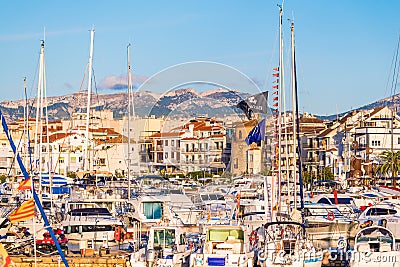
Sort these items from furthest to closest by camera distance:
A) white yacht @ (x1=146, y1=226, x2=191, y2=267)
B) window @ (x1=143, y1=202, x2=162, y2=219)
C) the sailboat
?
window @ (x1=143, y1=202, x2=162, y2=219)
white yacht @ (x1=146, y1=226, x2=191, y2=267)
the sailboat

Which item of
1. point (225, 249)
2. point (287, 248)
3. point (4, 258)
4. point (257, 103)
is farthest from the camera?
point (257, 103)

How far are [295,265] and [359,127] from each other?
5000 centimetres

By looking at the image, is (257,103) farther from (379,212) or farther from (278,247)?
(278,247)

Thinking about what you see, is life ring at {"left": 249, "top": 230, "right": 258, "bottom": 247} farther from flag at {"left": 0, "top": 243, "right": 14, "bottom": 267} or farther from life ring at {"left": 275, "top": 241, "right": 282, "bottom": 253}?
flag at {"left": 0, "top": 243, "right": 14, "bottom": 267}

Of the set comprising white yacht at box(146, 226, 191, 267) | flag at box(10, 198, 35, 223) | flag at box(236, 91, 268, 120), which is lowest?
white yacht at box(146, 226, 191, 267)

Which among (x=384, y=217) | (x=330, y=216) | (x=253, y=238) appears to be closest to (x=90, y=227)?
(x=253, y=238)

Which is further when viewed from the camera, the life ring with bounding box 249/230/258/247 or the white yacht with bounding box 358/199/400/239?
the white yacht with bounding box 358/199/400/239

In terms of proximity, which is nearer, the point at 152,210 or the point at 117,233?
the point at 117,233

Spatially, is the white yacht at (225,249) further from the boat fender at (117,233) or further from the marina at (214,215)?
the boat fender at (117,233)

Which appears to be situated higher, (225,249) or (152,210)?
(152,210)

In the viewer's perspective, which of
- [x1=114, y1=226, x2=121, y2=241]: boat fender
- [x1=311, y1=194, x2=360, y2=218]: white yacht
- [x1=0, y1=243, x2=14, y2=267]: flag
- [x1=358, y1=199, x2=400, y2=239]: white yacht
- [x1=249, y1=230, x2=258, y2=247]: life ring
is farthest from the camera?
[x1=311, y1=194, x2=360, y2=218]: white yacht

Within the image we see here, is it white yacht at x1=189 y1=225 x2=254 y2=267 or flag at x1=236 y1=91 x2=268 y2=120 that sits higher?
flag at x1=236 y1=91 x2=268 y2=120

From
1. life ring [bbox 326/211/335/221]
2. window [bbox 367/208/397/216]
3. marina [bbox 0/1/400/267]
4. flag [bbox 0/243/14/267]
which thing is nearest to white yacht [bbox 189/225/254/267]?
marina [bbox 0/1/400/267]

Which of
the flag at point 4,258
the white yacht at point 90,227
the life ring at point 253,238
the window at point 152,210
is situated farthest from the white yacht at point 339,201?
the flag at point 4,258
